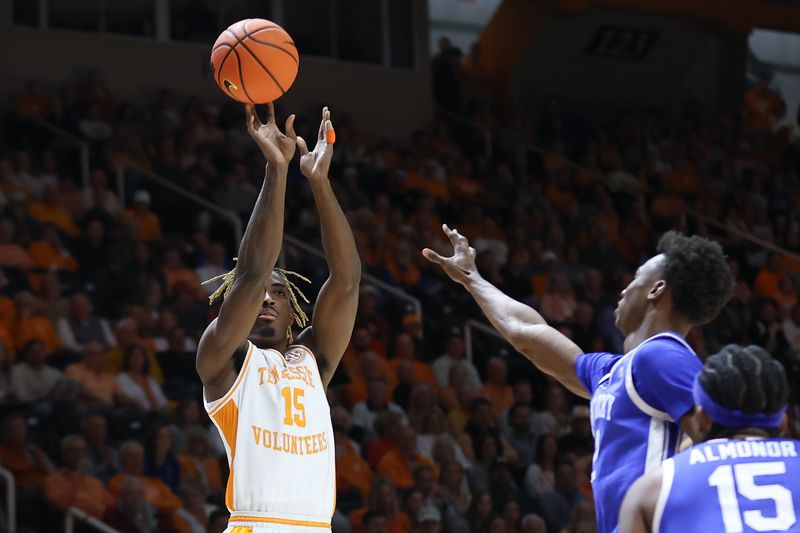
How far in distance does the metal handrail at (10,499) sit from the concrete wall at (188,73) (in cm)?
618

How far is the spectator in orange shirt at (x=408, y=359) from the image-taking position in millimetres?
10228

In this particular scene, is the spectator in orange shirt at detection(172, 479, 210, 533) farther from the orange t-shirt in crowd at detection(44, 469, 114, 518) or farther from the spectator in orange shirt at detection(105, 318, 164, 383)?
the spectator in orange shirt at detection(105, 318, 164, 383)

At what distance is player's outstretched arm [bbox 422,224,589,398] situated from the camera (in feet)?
14.8

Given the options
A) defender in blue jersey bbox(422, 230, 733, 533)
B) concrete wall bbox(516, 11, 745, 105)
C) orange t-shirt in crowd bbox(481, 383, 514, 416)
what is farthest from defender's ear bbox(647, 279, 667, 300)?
concrete wall bbox(516, 11, 745, 105)

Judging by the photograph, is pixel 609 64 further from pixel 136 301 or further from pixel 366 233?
pixel 136 301

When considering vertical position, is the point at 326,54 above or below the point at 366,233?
above

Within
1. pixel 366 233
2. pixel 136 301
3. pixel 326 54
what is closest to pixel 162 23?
pixel 326 54

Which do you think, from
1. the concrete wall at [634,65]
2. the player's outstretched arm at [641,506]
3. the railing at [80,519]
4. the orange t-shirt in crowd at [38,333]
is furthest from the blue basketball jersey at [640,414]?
the concrete wall at [634,65]

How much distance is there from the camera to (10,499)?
7680mm

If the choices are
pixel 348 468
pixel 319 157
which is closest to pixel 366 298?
pixel 348 468

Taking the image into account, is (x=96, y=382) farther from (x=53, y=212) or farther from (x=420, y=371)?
(x=420, y=371)

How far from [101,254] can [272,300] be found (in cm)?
562

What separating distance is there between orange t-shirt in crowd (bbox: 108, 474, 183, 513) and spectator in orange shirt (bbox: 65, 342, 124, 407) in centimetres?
65

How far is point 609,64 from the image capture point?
17.3 m
